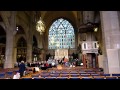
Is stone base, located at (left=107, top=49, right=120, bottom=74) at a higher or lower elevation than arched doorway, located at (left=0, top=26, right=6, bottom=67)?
lower

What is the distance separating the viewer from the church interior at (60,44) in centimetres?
941

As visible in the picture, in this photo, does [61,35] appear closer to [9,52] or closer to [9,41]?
[9,41]

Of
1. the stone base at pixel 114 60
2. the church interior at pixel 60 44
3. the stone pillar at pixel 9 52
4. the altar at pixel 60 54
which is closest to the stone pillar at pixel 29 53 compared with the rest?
the church interior at pixel 60 44

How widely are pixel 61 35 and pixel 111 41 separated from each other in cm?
3014

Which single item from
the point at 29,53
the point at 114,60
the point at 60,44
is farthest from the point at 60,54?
the point at 114,60

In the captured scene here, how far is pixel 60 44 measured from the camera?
39.2 metres

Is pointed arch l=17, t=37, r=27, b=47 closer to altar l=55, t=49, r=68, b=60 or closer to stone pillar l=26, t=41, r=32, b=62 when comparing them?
stone pillar l=26, t=41, r=32, b=62

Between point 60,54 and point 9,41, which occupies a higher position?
point 9,41

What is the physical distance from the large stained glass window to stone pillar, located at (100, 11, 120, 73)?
94.8ft

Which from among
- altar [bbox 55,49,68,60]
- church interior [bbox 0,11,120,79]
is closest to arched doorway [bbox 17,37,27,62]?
church interior [bbox 0,11,120,79]

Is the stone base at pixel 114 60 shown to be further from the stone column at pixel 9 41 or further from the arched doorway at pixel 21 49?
the arched doorway at pixel 21 49

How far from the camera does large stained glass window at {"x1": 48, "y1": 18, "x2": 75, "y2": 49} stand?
39.1 meters

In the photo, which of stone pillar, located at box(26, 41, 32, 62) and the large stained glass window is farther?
the large stained glass window
